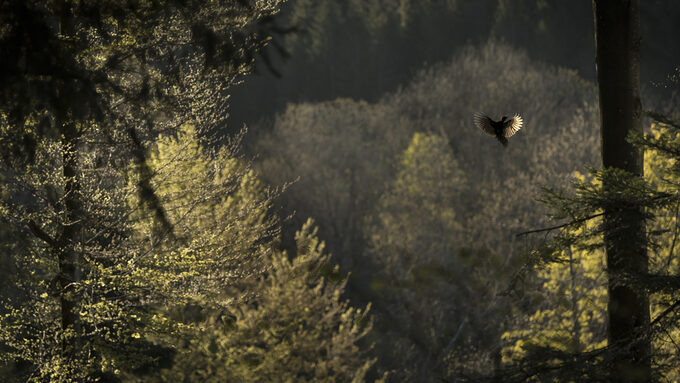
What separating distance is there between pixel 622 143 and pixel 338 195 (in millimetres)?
25420

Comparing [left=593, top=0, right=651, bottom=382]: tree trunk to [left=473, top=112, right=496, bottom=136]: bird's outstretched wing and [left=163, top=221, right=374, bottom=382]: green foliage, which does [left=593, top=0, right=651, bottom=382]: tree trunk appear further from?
[left=163, top=221, right=374, bottom=382]: green foliage

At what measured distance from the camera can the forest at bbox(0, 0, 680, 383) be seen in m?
5.18

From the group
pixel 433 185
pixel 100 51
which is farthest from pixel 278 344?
pixel 433 185

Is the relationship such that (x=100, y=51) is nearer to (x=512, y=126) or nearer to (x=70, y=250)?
(x=70, y=250)

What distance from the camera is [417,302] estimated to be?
1035 inches

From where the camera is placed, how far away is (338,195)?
30625 mm

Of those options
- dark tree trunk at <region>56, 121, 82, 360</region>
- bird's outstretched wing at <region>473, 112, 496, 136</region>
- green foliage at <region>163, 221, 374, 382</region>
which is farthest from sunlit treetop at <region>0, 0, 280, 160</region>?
green foliage at <region>163, 221, 374, 382</region>

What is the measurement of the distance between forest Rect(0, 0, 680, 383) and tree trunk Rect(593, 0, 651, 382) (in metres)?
0.02

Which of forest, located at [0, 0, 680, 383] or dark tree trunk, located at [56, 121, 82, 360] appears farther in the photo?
dark tree trunk, located at [56, 121, 82, 360]

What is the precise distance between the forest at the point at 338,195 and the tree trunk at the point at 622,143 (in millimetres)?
19

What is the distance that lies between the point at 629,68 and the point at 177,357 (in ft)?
37.5

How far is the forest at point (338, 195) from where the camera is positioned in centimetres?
518

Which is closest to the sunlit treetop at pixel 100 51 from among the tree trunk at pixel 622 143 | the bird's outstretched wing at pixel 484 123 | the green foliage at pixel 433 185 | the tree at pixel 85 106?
Answer: the tree at pixel 85 106

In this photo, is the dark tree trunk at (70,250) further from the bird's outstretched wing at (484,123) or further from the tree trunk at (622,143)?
the tree trunk at (622,143)
